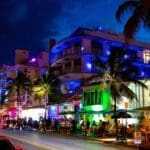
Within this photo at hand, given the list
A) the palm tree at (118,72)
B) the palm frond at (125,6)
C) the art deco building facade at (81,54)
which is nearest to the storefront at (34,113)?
the art deco building facade at (81,54)

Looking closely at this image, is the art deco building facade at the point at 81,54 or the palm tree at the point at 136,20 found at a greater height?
the art deco building facade at the point at 81,54

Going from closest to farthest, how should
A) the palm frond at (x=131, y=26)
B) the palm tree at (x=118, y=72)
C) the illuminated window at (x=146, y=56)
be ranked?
the palm frond at (x=131, y=26), the palm tree at (x=118, y=72), the illuminated window at (x=146, y=56)

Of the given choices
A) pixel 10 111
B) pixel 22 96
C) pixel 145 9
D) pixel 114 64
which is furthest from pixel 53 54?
pixel 145 9

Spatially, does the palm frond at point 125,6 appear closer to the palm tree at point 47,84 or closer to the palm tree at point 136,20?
the palm tree at point 136,20

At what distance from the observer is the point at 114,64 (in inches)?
1650

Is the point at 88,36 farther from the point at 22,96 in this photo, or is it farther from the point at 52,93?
the point at 22,96

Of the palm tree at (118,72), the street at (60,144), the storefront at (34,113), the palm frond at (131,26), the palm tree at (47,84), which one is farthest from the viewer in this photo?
the storefront at (34,113)

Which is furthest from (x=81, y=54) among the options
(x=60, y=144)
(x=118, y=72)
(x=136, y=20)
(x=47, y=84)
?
(x=136, y=20)

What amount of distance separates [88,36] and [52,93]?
37.9 feet

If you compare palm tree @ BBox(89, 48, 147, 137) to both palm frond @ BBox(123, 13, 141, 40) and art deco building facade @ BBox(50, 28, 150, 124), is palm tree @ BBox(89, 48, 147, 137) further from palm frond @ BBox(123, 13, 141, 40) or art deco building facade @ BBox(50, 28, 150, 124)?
art deco building facade @ BBox(50, 28, 150, 124)

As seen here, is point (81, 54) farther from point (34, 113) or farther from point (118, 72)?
point (118, 72)

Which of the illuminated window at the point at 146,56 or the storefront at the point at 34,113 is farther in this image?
the storefront at the point at 34,113

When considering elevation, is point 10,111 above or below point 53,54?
below

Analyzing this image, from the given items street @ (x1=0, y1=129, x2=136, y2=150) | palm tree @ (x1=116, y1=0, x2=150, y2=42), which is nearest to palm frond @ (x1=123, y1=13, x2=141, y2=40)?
palm tree @ (x1=116, y1=0, x2=150, y2=42)
